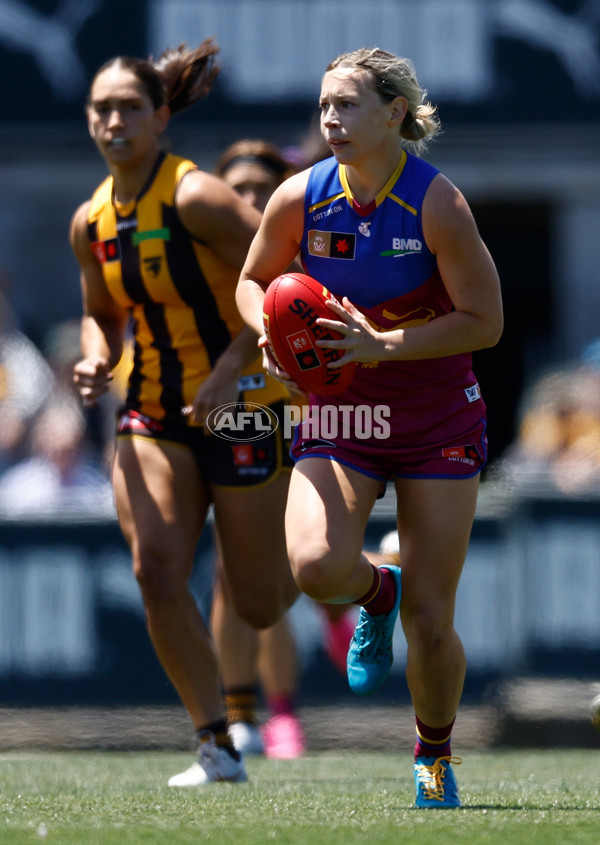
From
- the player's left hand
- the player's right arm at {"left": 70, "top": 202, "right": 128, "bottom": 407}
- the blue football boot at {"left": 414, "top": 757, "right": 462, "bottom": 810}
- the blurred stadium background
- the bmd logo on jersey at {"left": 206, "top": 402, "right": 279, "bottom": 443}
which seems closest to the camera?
the player's left hand

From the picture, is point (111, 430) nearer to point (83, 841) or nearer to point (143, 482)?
point (143, 482)

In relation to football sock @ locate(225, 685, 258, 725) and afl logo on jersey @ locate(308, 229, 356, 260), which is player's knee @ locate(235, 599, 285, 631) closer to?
football sock @ locate(225, 685, 258, 725)

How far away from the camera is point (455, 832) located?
11.8 ft

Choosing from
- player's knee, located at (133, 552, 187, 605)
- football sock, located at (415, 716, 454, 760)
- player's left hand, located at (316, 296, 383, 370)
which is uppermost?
player's left hand, located at (316, 296, 383, 370)

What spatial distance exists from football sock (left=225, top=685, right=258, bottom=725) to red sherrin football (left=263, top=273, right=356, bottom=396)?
2572 millimetres

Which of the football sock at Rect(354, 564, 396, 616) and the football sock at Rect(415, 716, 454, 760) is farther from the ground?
the football sock at Rect(354, 564, 396, 616)

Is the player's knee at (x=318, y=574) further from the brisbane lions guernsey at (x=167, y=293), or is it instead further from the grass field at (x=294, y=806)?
the brisbane lions guernsey at (x=167, y=293)

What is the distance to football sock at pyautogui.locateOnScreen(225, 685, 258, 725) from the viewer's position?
642 cm

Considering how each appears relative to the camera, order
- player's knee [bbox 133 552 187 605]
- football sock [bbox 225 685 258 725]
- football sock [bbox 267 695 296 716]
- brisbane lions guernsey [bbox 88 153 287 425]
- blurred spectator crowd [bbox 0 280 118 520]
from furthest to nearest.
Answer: blurred spectator crowd [bbox 0 280 118 520] < football sock [bbox 267 695 296 716] < football sock [bbox 225 685 258 725] < brisbane lions guernsey [bbox 88 153 287 425] < player's knee [bbox 133 552 187 605]

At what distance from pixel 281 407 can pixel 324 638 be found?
269 cm

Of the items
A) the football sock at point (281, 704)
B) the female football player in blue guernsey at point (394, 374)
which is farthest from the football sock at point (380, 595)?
the football sock at point (281, 704)

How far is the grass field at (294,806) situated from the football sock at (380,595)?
56 centimetres

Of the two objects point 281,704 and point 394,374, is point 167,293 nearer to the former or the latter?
point 394,374

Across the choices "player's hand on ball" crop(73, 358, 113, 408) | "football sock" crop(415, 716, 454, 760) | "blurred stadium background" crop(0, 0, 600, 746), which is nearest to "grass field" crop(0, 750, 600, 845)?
"football sock" crop(415, 716, 454, 760)
